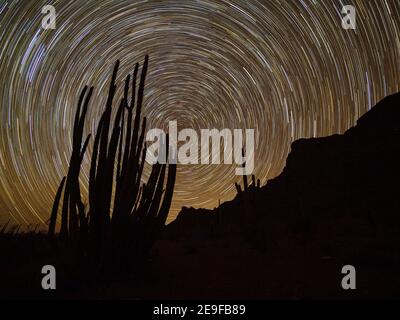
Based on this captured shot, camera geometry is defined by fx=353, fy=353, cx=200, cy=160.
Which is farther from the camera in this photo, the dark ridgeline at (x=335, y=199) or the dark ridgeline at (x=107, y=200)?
the dark ridgeline at (x=335, y=199)

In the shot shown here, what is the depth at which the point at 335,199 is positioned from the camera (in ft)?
35.0

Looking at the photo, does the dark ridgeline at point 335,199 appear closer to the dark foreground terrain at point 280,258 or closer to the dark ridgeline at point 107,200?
the dark foreground terrain at point 280,258

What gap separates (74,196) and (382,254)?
406 centimetres

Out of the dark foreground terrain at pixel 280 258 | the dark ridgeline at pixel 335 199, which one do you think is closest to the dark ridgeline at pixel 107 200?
the dark foreground terrain at pixel 280 258

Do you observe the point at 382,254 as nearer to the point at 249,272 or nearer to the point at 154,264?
the point at 249,272

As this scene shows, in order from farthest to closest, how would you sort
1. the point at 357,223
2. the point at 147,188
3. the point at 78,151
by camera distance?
the point at 357,223 < the point at 147,188 < the point at 78,151

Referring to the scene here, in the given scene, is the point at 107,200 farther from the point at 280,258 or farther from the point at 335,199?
the point at 335,199

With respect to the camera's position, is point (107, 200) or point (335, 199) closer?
point (107, 200)

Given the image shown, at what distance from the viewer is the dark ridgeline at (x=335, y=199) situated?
639cm

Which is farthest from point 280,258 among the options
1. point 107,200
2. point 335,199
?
point 335,199
